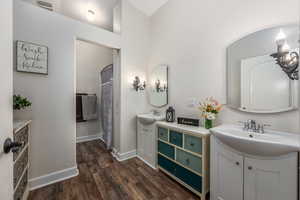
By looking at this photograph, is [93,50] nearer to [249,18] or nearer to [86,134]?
[86,134]

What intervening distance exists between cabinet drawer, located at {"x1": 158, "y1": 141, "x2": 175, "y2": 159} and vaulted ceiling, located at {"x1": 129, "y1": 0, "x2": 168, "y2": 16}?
272cm

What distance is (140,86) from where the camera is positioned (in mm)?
2656

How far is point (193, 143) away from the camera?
1.53 metres

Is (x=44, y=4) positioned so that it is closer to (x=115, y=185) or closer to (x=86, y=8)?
(x=86, y=8)

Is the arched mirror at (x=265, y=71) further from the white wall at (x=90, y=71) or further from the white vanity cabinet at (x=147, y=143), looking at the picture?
the white wall at (x=90, y=71)

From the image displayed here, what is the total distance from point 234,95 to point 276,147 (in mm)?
744

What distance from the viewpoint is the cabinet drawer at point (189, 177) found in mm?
1474

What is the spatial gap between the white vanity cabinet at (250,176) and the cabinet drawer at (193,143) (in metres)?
0.15

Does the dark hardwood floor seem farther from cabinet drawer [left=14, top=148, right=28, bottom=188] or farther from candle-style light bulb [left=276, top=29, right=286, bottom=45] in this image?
candle-style light bulb [left=276, top=29, right=286, bottom=45]

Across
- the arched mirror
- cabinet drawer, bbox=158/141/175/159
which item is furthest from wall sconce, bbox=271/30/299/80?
cabinet drawer, bbox=158/141/175/159

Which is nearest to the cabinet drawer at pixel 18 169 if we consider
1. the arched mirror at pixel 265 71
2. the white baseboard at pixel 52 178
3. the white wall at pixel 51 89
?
the white wall at pixel 51 89

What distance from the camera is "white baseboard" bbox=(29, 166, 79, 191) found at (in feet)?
5.36

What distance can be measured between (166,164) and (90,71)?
3.21m

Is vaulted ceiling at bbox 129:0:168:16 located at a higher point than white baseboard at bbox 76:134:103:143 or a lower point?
higher
